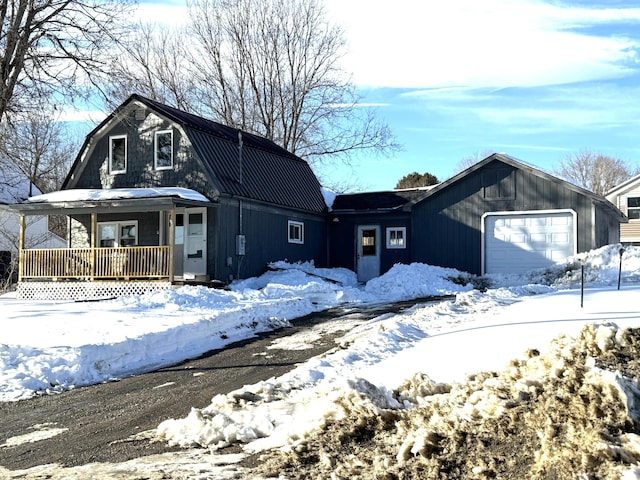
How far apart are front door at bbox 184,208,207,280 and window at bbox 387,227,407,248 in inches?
296

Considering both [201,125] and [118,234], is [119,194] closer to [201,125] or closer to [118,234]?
[118,234]

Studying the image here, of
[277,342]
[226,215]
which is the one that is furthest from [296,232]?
[277,342]

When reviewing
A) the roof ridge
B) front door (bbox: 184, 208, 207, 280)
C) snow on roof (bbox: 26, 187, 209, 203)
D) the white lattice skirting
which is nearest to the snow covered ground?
the white lattice skirting

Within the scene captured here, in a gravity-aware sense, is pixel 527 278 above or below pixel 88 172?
below

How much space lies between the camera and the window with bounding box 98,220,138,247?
78.4 ft

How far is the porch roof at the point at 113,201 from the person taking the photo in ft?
67.0

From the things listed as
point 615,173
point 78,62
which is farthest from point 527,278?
point 615,173

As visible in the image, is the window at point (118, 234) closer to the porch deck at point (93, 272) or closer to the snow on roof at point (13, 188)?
the porch deck at point (93, 272)

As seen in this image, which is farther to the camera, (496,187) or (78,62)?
(496,187)

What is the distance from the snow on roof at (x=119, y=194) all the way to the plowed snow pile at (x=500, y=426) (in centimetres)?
1492

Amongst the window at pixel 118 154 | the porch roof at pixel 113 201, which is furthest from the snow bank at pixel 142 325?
the window at pixel 118 154

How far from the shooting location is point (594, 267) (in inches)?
819

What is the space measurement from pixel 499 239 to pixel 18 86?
1681cm

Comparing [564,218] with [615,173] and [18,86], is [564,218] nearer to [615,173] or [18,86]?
[18,86]
